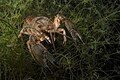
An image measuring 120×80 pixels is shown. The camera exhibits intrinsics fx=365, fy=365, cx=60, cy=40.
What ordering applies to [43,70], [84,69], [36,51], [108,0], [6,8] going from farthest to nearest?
[108,0] < [6,8] < [84,69] < [43,70] < [36,51]

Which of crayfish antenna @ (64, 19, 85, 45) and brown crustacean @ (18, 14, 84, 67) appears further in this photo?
crayfish antenna @ (64, 19, 85, 45)

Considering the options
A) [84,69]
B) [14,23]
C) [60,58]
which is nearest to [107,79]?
[84,69]

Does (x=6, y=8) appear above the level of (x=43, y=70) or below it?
above

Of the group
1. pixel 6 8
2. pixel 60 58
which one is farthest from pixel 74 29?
pixel 6 8

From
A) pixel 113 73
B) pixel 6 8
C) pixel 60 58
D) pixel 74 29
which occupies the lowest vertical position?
pixel 113 73

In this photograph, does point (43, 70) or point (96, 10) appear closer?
point (43, 70)

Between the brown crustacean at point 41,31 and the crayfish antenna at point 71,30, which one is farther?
the crayfish antenna at point 71,30

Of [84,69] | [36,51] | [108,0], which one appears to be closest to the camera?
[36,51]

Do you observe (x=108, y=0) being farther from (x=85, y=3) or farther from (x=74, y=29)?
(x=74, y=29)

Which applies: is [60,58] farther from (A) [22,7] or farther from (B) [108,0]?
(B) [108,0]
